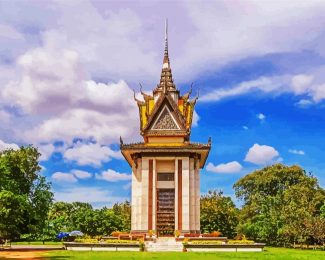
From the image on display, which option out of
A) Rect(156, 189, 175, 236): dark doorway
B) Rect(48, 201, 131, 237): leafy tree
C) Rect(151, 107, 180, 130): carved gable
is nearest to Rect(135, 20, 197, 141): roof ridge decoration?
Rect(151, 107, 180, 130): carved gable

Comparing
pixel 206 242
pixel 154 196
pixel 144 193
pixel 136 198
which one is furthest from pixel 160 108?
pixel 206 242

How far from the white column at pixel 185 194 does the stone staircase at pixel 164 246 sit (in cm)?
352

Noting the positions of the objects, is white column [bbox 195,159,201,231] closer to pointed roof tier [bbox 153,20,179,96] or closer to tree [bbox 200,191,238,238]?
pointed roof tier [bbox 153,20,179,96]

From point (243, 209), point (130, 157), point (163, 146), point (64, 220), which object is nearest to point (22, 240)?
point (64, 220)

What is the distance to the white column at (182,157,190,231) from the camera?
44031 millimetres

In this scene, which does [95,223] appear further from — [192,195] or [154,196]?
[192,195]

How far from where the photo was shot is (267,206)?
65500 millimetres

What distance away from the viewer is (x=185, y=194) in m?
44.7

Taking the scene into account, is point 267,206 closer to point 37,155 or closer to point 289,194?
point 289,194

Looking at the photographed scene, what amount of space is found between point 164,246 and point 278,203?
28887 mm

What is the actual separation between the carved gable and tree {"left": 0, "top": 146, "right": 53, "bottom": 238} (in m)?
15.5

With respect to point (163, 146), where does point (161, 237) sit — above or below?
below

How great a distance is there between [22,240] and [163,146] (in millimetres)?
28432

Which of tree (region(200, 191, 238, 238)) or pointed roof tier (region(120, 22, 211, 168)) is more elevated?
pointed roof tier (region(120, 22, 211, 168))
